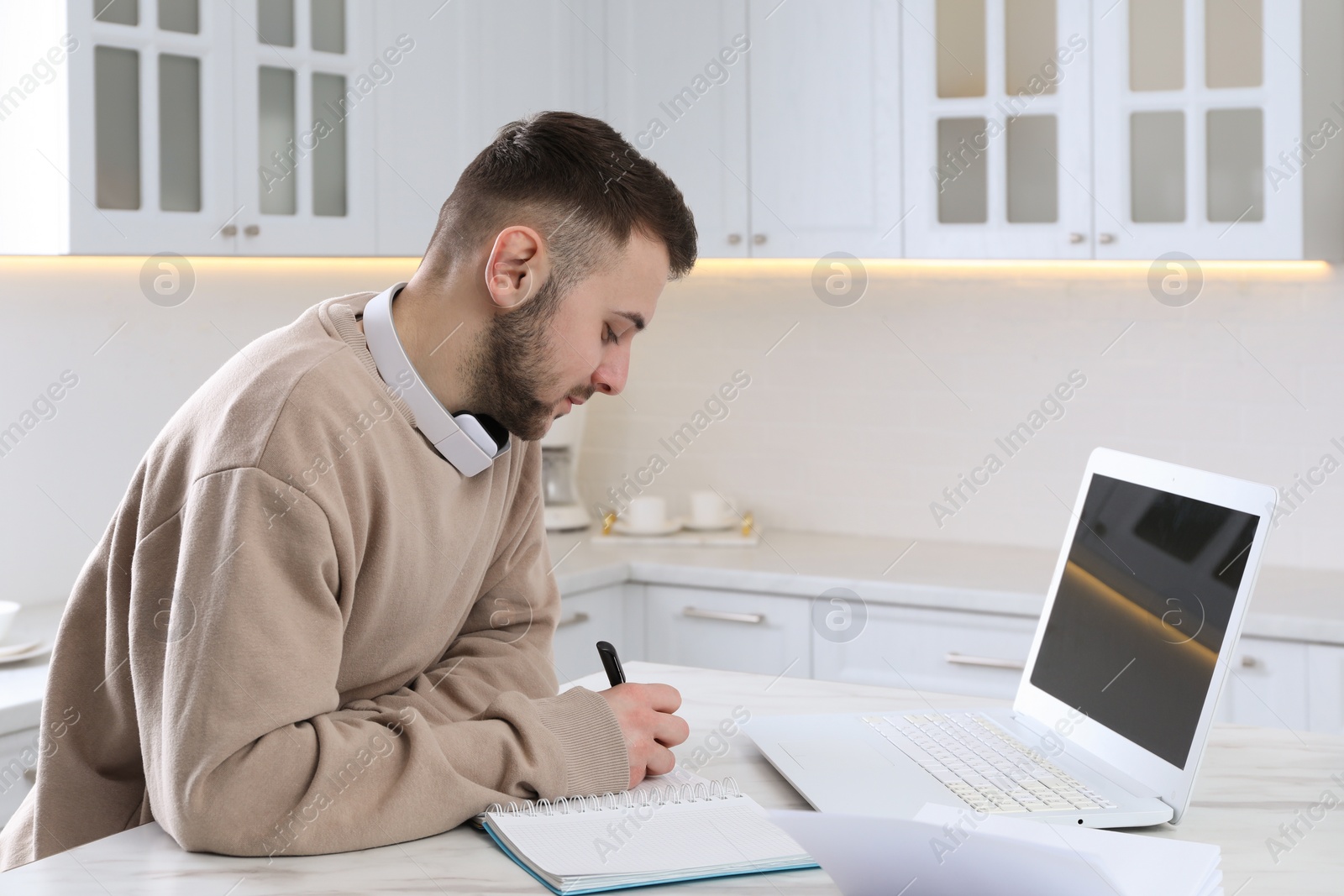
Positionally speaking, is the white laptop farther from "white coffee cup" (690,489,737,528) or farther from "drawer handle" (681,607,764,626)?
"white coffee cup" (690,489,737,528)

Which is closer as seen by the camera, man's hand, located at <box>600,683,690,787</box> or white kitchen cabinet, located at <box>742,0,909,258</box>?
man's hand, located at <box>600,683,690,787</box>

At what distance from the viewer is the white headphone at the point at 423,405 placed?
1.29 metres

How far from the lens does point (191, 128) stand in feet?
8.27

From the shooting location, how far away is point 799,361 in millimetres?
3459

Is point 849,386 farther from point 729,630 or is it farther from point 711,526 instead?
point 729,630

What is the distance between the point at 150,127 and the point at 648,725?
172cm

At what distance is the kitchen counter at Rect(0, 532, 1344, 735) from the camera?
2494mm

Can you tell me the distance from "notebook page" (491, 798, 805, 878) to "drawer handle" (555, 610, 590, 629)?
1.74 m

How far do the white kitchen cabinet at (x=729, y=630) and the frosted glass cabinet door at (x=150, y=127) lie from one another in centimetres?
126

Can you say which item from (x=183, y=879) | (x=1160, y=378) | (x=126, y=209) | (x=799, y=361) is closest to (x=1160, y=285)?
(x=1160, y=378)

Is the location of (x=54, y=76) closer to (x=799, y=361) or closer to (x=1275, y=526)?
(x=799, y=361)

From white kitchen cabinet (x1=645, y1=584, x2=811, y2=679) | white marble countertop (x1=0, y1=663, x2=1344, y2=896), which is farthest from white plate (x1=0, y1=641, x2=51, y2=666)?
white kitchen cabinet (x1=645, y1=584, x2=811, y2=679)

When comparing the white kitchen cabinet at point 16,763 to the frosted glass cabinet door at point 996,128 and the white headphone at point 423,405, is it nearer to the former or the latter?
the white headphone at point 423,405

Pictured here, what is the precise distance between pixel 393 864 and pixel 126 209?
68.2 inches
